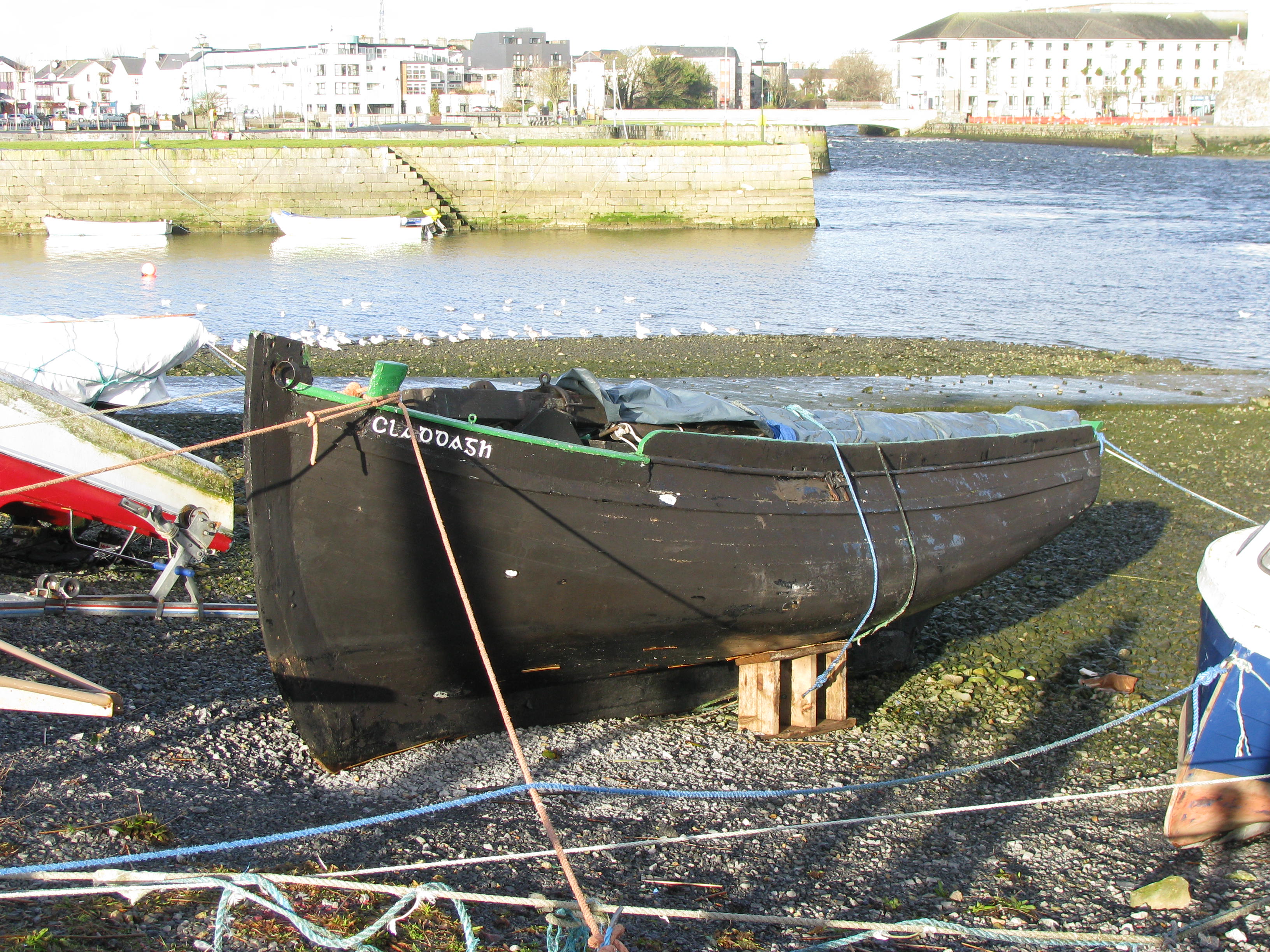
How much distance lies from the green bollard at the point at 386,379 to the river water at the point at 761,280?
1540cm

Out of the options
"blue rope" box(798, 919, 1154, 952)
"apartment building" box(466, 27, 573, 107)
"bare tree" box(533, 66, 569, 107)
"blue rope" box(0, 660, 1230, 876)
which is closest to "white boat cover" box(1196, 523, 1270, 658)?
"blue rope" box(0, 660, 1230, 876)

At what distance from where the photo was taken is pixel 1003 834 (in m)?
4.95

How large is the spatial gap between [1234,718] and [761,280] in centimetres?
2413

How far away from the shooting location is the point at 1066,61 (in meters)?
142

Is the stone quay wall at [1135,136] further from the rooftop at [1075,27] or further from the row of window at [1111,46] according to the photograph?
the rooftop at [1075,27]

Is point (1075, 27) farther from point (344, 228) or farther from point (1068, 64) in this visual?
point (344, 228)

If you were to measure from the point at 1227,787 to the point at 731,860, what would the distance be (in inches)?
84.7

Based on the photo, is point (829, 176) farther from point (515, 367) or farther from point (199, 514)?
point (199, 514)

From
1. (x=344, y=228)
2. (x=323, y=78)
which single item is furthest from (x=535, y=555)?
(x=323, y=78)

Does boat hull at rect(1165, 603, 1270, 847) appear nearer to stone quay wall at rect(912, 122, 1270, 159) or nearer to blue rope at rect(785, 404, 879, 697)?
blue rope at rect(785, 404, 879, 697)

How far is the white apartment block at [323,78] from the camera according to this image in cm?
11350

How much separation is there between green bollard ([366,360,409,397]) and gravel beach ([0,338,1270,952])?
184 cm

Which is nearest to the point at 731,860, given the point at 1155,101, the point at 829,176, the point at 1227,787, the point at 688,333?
the point at 1227,787

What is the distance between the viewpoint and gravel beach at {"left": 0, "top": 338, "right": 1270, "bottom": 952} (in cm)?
416
